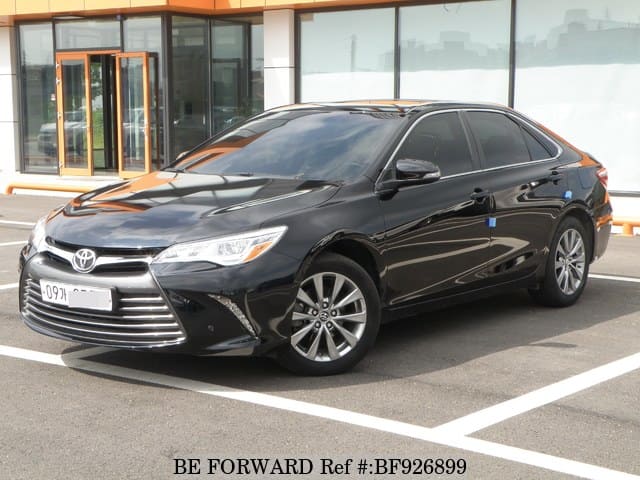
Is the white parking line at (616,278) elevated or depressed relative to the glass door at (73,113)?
depressed

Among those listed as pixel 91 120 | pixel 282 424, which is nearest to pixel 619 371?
pixel 282 424

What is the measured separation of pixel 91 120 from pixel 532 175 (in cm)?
1526

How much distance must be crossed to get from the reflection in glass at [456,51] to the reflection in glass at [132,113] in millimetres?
5289

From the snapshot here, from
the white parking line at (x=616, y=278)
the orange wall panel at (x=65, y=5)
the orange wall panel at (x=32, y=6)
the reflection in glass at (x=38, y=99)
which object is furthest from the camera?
the reflection in glass at (x=38, y=99)

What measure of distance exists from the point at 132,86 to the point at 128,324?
15559 mm

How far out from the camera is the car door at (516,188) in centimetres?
705

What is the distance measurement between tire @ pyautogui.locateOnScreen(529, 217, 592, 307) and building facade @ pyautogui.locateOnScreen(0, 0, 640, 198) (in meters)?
8.96

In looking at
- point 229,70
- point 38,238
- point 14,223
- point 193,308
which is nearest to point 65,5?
point 229,70

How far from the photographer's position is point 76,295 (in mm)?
5480

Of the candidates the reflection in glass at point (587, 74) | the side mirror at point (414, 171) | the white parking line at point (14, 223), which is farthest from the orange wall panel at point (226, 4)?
the side mirror at point (414, 171)

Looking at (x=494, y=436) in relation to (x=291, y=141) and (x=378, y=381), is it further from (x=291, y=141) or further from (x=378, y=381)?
(x=291, y=141)

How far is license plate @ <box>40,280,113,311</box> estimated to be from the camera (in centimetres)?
539

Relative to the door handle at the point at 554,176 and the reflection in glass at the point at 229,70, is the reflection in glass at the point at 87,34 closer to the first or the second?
the reflection in glass at the point at 229,70

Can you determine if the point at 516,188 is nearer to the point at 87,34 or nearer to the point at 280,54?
the point at 280,54
